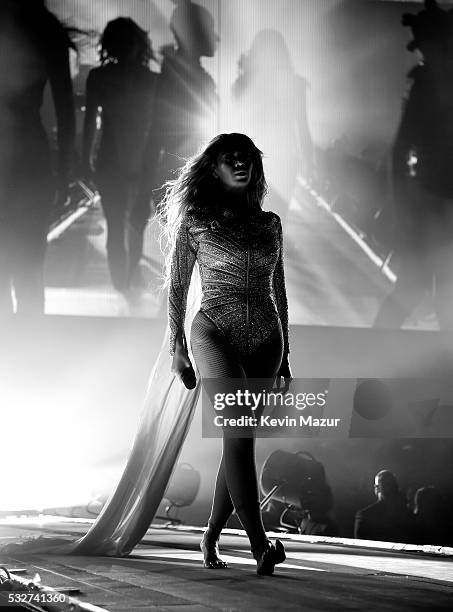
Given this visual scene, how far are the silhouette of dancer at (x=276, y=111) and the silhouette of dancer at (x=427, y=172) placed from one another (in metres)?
0.68

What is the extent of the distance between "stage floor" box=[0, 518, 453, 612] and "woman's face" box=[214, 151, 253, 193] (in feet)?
2.91

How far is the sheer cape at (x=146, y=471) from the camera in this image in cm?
239

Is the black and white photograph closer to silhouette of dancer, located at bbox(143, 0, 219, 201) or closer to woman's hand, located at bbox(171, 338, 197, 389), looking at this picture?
silhouette of dancer, located at bbox(143, 0, 219, 201)

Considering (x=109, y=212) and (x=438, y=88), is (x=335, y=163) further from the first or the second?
(x=109, y=212)

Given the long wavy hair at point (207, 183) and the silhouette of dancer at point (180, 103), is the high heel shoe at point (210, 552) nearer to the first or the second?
the long wavy hair at point (207, 183)

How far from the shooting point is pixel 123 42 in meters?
5.11

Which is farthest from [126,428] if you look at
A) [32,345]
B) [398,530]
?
[398,530]

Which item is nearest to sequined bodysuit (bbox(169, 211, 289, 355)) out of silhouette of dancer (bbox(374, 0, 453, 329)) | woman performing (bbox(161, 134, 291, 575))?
woman performing (bbox(161, 134, 291, 575))

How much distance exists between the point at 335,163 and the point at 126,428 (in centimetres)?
210

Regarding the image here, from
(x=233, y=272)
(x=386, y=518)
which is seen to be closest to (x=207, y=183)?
(x=233, y=272)

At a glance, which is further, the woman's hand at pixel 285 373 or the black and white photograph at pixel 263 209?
the black and white photograph at pixel 263 209

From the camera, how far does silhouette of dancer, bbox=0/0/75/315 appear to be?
5.01 metres

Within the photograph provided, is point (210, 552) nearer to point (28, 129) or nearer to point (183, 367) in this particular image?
point (183, 367)

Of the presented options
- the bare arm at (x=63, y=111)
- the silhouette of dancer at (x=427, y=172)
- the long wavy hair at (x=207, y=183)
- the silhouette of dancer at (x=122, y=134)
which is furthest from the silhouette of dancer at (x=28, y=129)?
the long wavy hair at (x=207, y=183)
